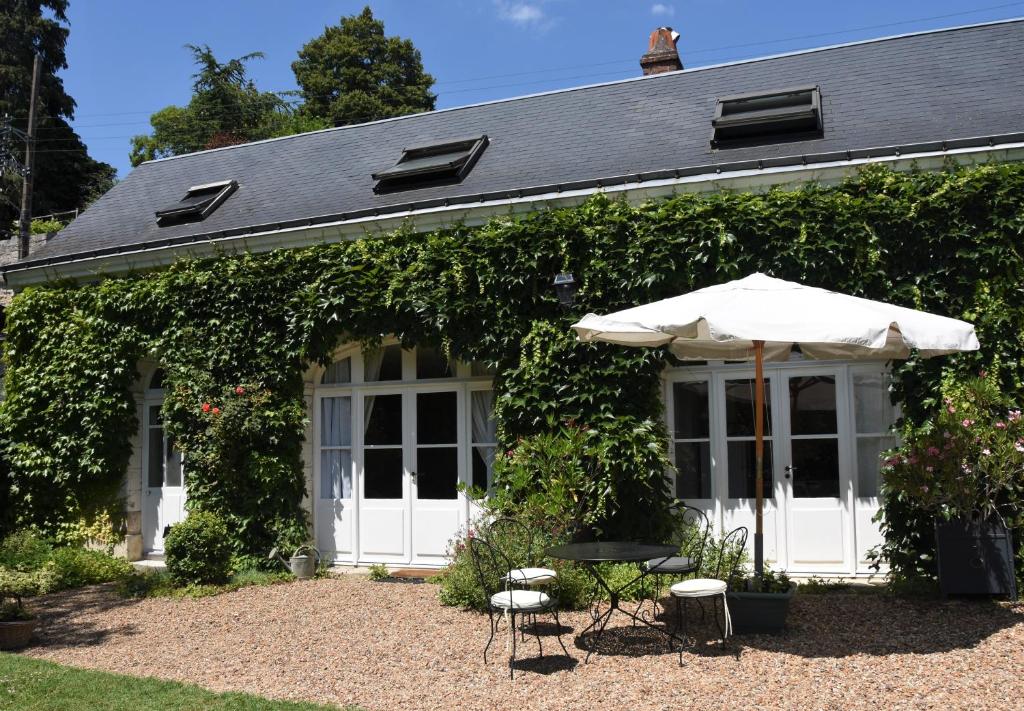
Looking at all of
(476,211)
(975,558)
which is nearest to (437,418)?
(476,211)

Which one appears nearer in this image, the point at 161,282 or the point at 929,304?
the point at 929,304

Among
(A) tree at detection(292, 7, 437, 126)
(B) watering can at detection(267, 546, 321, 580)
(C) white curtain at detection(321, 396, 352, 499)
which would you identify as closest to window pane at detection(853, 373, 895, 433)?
A: (C) white curtain at detection(321, 396, 352, 499)

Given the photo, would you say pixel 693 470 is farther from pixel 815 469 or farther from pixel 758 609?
pixel 758 609

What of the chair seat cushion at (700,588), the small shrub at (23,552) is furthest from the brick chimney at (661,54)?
the small shrub at (23,552)

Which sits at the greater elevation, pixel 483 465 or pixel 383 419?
pixel 383 419

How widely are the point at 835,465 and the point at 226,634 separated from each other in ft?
18.3

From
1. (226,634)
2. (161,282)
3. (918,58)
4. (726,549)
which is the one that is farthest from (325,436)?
(918,58)

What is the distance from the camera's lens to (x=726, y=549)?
25.1 feet

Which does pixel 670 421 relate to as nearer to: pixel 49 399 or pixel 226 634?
pixel 226 634

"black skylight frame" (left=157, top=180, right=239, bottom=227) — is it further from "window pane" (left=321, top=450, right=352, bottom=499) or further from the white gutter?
"window pane" (left=321, top=450, right=352, bottom=499)

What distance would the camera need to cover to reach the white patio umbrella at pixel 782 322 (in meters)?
5.14

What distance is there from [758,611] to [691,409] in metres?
3.04

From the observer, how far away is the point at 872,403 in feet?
26.7

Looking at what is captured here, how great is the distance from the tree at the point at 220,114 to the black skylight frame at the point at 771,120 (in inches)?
970
